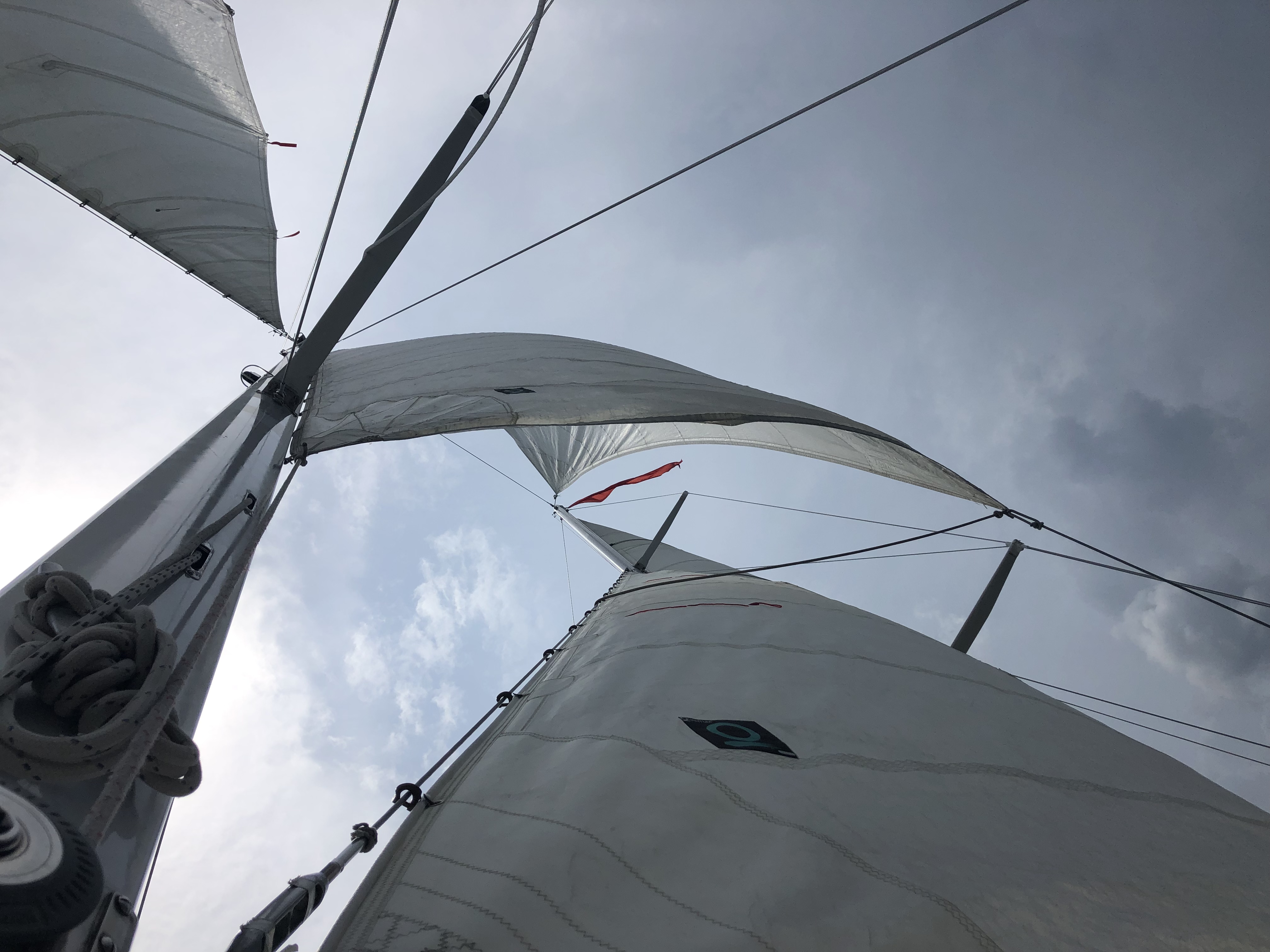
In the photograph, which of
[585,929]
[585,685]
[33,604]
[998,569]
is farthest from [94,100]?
[998,569]

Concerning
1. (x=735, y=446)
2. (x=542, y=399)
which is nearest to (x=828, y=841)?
(x=542, y=399)

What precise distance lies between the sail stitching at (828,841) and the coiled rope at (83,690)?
3.48 ft

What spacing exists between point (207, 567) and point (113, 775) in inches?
43.4

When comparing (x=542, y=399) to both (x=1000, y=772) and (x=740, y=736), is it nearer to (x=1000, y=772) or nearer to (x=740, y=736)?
(x=740, y=736)

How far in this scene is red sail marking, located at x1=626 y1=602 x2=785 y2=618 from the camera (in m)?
3.73

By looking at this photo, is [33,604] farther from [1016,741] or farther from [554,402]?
[1016,741]

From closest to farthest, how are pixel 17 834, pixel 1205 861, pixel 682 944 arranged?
pixel 17 834
pixel 682 944
pixel 1205 861

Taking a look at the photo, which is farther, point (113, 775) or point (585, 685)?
point (585, 685)

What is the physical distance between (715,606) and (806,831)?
2240 millimetres

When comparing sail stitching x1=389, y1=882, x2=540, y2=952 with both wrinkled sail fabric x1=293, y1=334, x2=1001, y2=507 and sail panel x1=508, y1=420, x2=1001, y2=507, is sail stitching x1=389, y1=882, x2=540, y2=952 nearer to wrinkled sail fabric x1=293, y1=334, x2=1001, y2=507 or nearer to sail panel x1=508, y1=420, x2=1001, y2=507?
wrinkled sail fabric x1=293, y1=334, x2=1001, y2=507

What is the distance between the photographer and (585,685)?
2566mm

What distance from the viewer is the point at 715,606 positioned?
12.3ft

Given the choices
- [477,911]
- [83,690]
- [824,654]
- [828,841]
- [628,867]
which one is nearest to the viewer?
[83,690]

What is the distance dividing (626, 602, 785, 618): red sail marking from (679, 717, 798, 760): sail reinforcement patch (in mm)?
1630
